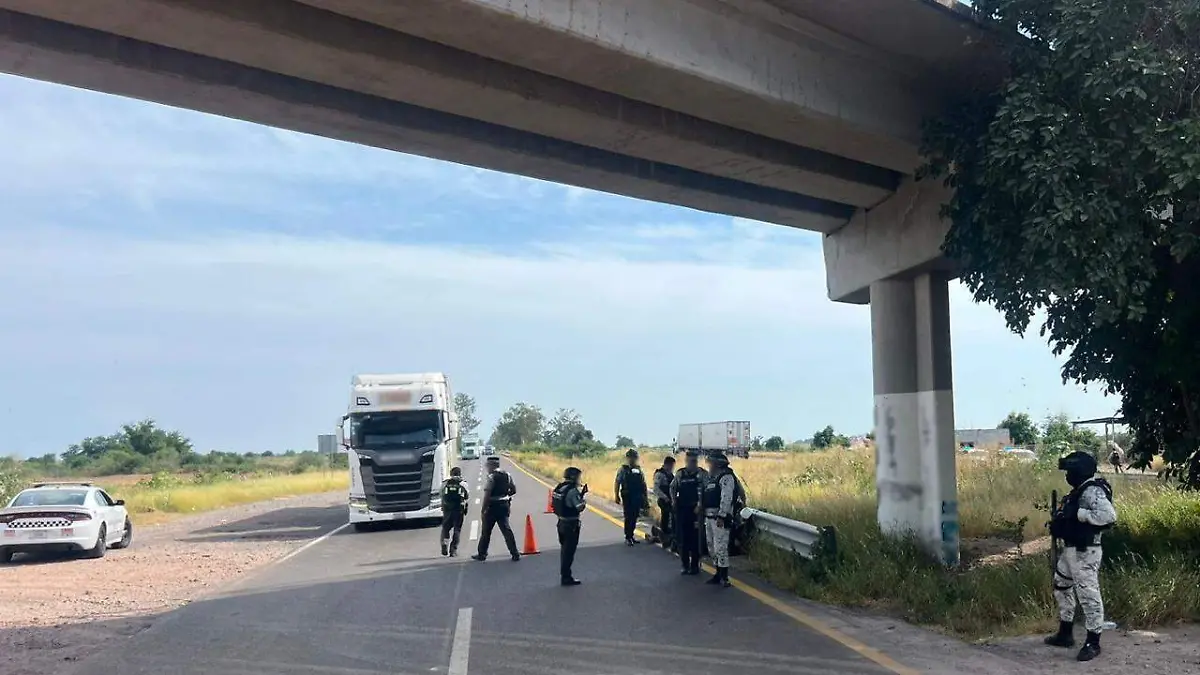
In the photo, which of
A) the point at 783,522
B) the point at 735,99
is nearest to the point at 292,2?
the point at 735,99

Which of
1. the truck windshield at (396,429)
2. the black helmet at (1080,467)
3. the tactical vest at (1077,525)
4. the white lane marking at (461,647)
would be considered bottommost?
the white lane marking at (461,647)

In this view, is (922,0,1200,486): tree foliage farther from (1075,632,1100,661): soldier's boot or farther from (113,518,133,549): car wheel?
(113,518,133,549): car wheel

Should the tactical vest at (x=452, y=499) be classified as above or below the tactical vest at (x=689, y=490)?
below

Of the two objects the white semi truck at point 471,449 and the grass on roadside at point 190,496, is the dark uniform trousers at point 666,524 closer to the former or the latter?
the grass on roadside at point 190,496

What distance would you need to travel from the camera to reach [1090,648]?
7.30 m

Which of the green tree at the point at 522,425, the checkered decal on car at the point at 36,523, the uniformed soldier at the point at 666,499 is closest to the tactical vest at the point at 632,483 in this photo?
the uniformed soldier at the point at 666,499

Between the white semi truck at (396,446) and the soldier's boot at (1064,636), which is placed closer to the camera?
the soldier's boot at (1064,636)

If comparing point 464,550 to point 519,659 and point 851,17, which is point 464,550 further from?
point 851,17

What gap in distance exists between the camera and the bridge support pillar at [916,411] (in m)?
11.8

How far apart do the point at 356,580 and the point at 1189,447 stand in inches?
404

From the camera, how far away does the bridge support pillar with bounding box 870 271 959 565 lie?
11812 millimetres

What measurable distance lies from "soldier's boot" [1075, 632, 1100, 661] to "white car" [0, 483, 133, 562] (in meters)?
16.3

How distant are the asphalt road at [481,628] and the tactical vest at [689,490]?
38.6 inches

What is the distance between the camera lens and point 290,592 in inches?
494
